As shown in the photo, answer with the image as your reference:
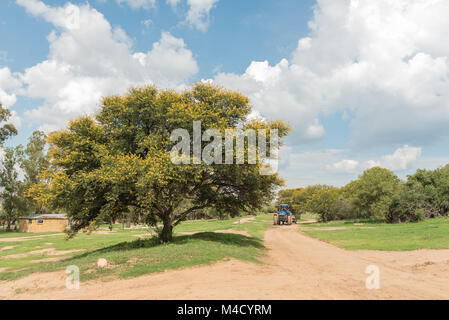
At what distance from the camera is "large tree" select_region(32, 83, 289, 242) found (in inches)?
637

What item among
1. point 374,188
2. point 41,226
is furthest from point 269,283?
point 41,226

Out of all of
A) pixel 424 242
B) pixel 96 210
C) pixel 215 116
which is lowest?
pixel 424 242

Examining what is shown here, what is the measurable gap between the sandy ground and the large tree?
5505mm

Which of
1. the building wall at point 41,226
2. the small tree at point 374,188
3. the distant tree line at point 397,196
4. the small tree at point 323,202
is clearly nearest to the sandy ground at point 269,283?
the distant tree line at point 397,196

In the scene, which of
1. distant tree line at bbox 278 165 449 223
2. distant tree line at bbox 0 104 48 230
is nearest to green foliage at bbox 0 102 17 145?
distant tree line at bbox 0 104 48 230

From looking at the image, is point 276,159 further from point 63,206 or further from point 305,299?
point 63,206

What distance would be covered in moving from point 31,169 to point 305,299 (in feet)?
211

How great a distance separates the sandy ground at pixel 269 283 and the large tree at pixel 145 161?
18.1ft

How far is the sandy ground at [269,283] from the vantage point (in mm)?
8500

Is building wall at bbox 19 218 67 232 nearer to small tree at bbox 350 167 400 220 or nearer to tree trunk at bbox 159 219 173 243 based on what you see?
tree trunk at bbox 159 219 173 243

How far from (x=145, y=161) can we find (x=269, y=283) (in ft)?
31.7
